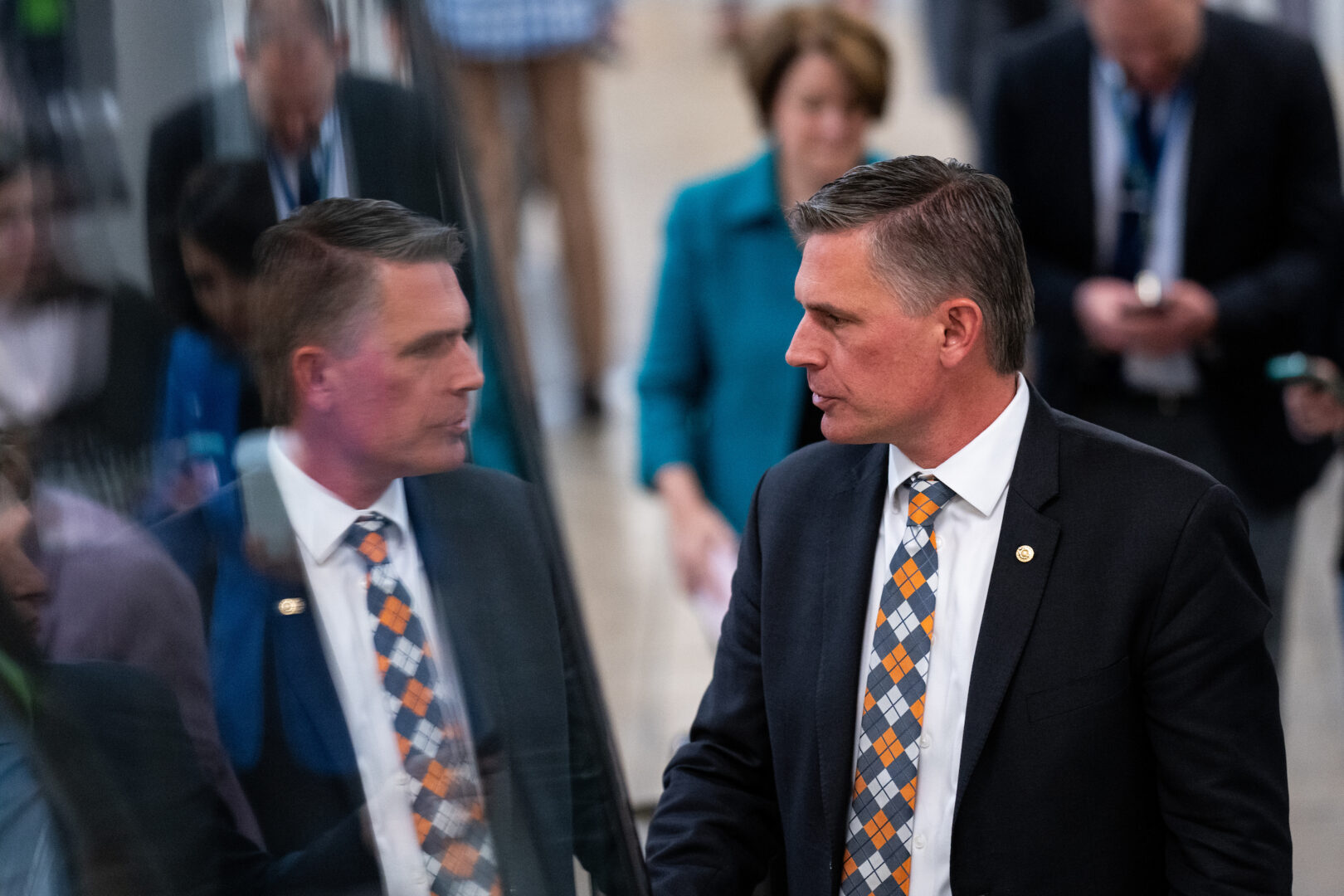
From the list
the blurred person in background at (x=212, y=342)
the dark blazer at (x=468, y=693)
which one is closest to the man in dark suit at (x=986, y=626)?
the dark blazer at (x=468, y=693)

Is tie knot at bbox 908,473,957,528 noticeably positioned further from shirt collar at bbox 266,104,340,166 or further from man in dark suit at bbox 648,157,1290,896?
shirt collar at bbox 266,104,340,166

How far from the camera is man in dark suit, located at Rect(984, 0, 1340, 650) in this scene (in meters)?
3.01

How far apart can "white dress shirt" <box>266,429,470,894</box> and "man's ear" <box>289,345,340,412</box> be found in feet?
0.10

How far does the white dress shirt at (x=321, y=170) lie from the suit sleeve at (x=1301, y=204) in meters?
2.11

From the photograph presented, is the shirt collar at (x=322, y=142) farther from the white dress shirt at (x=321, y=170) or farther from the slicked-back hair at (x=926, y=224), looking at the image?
the slicked-back hair at (x=926, y=224)

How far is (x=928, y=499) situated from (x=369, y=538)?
1.70 ft

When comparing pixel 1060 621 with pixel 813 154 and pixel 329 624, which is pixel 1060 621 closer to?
pixel 329 624

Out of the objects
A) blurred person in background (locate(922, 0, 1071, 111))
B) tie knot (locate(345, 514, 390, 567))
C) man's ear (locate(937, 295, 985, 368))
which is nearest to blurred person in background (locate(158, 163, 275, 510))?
tie knot (locate(345, 514, 390, 567))

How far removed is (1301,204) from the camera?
3.08 m

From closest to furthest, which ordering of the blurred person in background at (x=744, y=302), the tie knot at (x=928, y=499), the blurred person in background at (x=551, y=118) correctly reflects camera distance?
the tie knot at (x=928, y=499)
the blurred person in background at (x=744, y=302)
the blurred person in background at (x=551, y=118)

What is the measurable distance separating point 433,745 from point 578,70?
17.1 feet

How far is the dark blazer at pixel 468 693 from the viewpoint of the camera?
122cm

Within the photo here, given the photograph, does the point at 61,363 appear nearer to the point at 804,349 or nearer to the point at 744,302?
the point at 804,349

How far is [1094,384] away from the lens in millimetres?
3145
